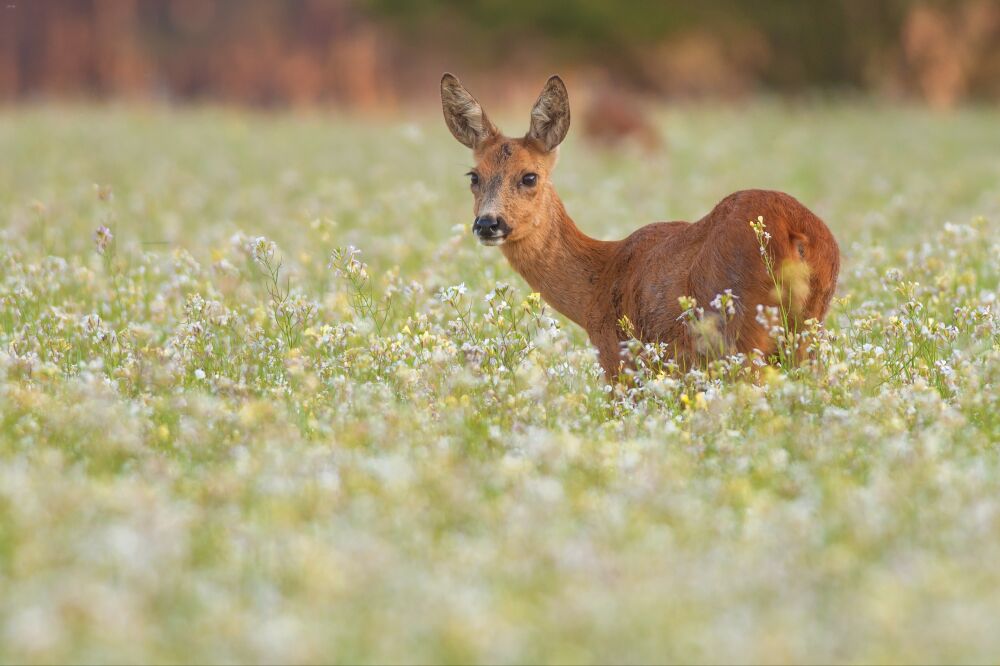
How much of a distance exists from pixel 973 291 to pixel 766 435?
2.88m

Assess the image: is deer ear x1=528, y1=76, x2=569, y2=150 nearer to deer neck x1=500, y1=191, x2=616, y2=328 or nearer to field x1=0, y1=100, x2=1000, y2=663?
deer neck x1=500, y1=191, x2=616, y2=328

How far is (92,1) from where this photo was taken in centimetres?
2530

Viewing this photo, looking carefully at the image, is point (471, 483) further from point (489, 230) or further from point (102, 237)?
point (102, 237)

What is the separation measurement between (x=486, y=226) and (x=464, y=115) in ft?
2.94

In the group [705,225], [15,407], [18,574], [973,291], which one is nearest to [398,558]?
[18,574]

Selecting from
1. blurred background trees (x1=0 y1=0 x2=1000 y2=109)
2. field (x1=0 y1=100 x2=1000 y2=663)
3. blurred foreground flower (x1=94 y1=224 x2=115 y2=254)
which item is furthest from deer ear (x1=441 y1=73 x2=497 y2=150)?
blurred background trees (x1=0 y1=0 x2=1000 y2=109)

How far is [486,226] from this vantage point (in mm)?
6516

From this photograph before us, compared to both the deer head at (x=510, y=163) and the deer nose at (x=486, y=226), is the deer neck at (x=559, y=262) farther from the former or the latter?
the deer nose at (x=486, y=226)

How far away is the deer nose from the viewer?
6512mm

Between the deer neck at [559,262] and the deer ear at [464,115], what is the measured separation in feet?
2.07

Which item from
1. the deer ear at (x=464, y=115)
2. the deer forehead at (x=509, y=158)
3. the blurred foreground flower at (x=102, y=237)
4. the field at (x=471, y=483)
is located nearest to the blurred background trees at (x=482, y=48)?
the field at (x=471, y=483)

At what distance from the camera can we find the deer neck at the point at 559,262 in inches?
265

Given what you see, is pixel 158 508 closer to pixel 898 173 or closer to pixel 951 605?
pixel 951 605

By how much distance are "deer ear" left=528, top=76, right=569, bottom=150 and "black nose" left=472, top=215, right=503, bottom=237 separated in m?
0.71
